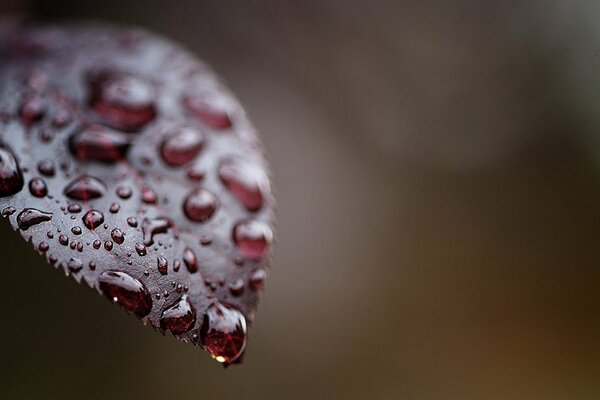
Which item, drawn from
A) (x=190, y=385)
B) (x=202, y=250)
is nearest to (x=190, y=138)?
(x=202, y=250)

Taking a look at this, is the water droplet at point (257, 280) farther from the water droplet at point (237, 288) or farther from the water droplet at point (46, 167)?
the water droplet at point (46, 167)

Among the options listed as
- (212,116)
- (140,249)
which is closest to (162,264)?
(140,249)

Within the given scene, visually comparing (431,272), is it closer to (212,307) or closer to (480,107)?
(480,107)

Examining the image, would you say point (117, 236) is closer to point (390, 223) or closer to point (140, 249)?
point (140, 249)

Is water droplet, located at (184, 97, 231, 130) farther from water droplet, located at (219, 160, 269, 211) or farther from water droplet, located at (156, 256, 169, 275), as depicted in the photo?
water droplet, located at (156, 256, 169, 275)

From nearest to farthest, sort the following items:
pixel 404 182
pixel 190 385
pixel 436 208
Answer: pixel 190 385 → pixel 404 182 → pixel 436 208

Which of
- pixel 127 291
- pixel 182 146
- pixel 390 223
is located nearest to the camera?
pixel 127 291
